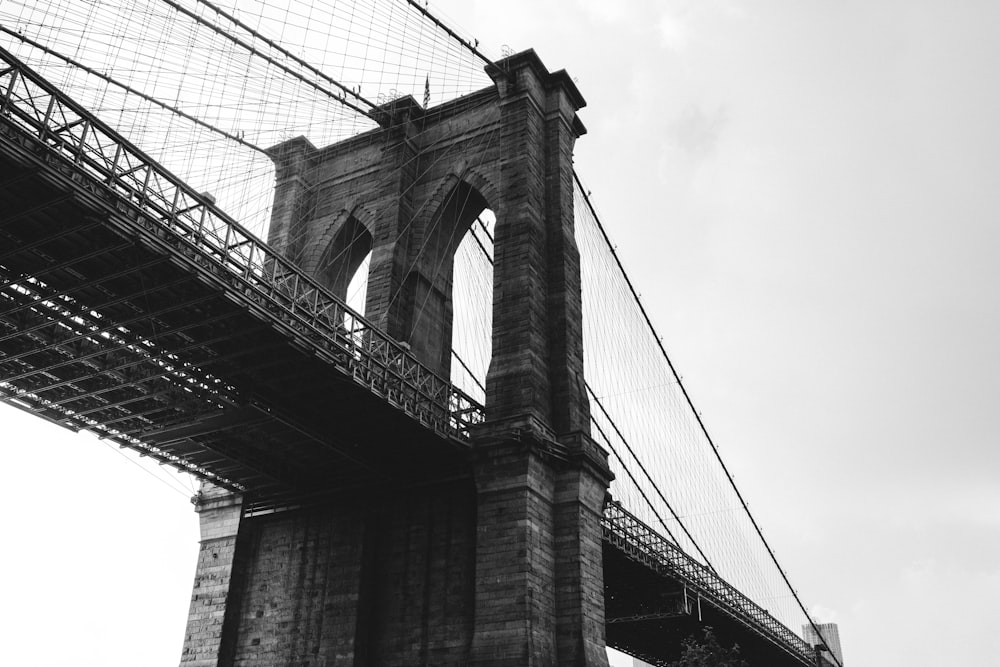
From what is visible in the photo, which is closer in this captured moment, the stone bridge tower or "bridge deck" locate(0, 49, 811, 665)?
"bridge deck" locate(0, 49, 811, 665)

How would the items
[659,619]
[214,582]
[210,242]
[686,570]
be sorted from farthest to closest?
[659,619], [686,570], [214,582], [210,242]

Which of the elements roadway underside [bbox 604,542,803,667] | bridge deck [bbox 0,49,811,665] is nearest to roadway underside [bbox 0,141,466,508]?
bridge deck [bbox 0,49,811,665]

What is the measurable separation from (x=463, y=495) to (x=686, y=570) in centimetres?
2356

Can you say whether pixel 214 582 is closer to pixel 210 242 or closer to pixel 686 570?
pixel 210 242

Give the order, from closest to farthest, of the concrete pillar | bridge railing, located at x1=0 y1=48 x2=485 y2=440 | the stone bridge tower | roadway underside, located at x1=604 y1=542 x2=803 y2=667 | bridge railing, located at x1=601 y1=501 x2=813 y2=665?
bridge railing, located at x1=0 y1=48 x2=485 y2=440 → the stone bridge tower → the concrete pillar → bridge railing, located at x1=601 y1=501 x2=813 y2=665 → roadway underside, located at x1=604 y1=542 x2=803 y2=667

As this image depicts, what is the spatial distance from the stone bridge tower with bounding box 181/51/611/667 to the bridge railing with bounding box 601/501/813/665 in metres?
6.60

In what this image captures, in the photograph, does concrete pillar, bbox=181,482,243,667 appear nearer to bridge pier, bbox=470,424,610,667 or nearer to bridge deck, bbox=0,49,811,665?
bridge deck, bbox=0,49,811,665

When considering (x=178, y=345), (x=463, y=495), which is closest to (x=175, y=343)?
(x=178, y=345)

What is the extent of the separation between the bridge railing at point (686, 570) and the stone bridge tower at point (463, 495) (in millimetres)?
6599

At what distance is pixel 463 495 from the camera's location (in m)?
29.1

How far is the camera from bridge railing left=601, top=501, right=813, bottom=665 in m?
39.9

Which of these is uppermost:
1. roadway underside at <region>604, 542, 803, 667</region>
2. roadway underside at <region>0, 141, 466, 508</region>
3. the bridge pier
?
roadway underside at <region>604, 542, 803, 667</region>

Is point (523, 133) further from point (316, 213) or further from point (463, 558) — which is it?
point (463, 558)

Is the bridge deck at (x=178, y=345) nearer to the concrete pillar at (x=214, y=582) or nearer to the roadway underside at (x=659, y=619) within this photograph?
the concrete pillar at (x=214, y=582)
